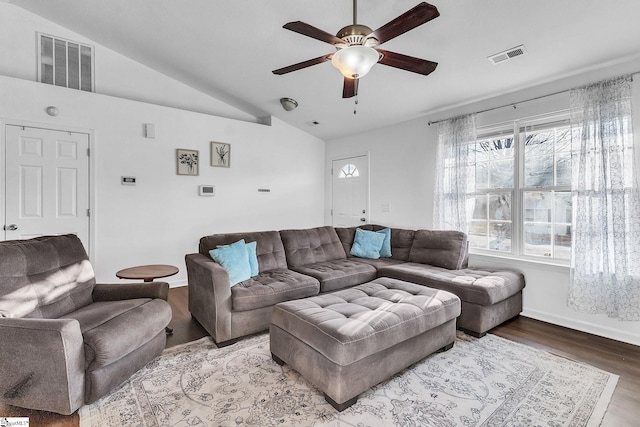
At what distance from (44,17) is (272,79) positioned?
281 cm

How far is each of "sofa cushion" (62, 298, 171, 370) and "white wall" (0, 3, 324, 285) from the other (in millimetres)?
2089

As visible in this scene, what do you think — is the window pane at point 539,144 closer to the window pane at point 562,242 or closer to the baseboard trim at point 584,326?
the window pane at point 562,242

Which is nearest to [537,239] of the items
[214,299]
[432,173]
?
[432,173]

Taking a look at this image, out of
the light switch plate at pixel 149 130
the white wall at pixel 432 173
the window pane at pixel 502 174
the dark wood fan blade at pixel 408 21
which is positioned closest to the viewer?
the dark wood fan blade at pixel 408 21

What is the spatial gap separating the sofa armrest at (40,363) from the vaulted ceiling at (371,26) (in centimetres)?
295

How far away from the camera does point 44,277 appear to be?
6.98 feet

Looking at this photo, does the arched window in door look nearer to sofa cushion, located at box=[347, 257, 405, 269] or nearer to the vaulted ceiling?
the vaulted ceiling

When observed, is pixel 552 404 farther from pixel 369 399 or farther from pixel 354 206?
pixel 354 206

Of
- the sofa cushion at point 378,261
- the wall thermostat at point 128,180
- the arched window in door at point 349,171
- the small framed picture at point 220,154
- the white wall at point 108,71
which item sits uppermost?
the white wall at point 108,71

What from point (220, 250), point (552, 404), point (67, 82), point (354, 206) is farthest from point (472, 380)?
point (67, 82)

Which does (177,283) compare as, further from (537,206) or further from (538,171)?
(538,171)

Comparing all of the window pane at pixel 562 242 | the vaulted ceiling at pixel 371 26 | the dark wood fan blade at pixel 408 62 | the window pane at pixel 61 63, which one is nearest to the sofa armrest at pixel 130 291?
the dark wood fan blade at pixel 408 62

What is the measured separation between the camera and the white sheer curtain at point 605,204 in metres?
2.66

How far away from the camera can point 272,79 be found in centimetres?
418
